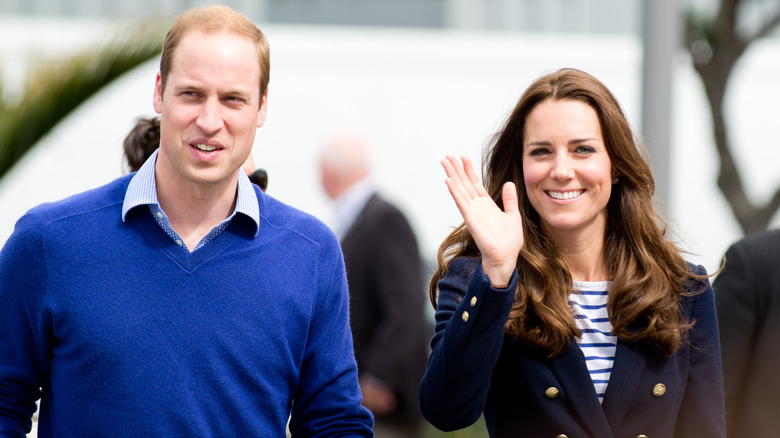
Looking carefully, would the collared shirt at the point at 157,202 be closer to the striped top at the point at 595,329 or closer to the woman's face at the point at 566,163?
the woman's face at the point at 566,163

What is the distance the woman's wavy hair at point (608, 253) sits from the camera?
3041mm

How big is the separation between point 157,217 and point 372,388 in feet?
10.5

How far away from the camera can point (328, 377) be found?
2.83 metres

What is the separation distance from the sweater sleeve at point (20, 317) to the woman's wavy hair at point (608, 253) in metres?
1.14

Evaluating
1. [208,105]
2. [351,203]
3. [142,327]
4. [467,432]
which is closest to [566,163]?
[208,105]

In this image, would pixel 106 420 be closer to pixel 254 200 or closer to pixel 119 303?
pixel 119 303

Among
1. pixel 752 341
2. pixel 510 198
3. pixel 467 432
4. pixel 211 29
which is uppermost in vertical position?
pixel 211 29

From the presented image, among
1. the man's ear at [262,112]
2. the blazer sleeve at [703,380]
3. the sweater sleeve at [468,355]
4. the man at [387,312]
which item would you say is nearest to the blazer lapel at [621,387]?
the blazer sleeve at [703,380]

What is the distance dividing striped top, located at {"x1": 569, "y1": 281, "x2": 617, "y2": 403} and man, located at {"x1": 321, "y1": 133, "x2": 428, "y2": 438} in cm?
262

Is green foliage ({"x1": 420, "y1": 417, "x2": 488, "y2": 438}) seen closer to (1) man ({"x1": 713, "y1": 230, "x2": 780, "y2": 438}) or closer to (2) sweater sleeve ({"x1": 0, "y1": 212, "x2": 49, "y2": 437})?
(1) man ({"x1": 713, "y1": 230, "x2": 780, "y2": 438})

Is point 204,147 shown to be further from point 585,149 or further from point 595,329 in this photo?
point 595,329

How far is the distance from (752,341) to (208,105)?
1832mm

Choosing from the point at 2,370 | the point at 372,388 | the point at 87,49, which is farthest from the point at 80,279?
the point at 372,388

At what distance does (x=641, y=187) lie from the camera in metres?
3.29
